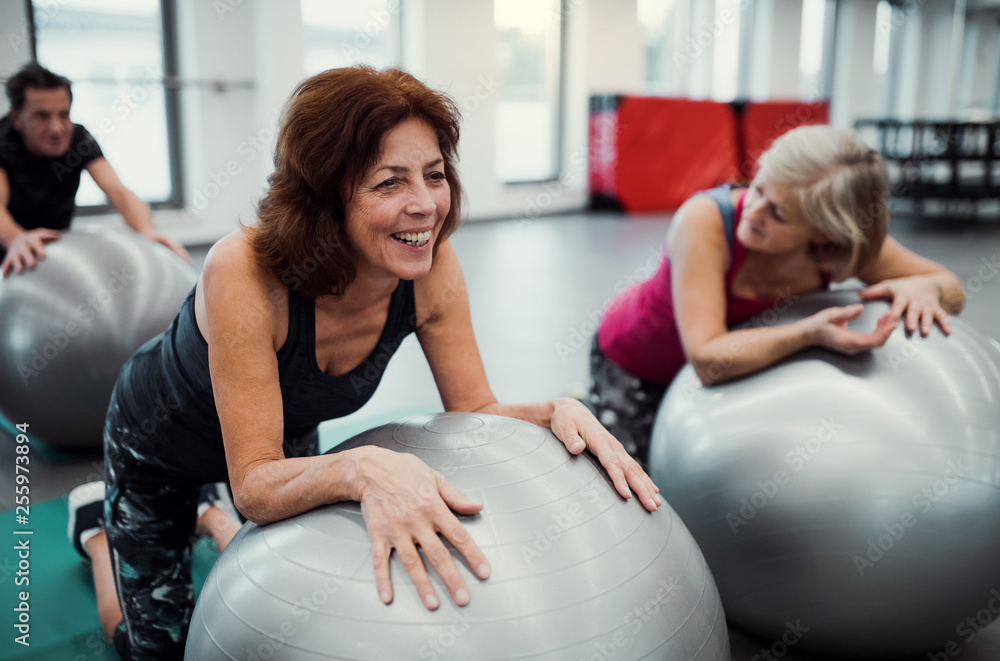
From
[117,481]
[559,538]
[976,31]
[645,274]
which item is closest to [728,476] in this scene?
[559,538]

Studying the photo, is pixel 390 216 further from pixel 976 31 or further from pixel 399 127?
pixel 976 31

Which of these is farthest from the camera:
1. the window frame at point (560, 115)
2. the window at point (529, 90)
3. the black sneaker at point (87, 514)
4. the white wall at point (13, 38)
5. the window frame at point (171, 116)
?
the window frame at point (560, 115)

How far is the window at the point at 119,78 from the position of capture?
5.23 meters

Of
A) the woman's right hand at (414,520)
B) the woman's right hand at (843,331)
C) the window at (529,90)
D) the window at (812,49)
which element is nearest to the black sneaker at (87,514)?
the woman's right hand at (414,520)

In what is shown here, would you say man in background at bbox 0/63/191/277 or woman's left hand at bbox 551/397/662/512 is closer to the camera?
woman's left hand at bbox 551/397/662/512

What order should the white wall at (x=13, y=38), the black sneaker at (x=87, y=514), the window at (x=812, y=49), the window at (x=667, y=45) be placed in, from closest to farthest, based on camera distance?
the black sneaker at (x=87, y=514)
the white wall at (x=13, y=38)
the window at (x=667, y=45)
the window at (x=812, y=49)

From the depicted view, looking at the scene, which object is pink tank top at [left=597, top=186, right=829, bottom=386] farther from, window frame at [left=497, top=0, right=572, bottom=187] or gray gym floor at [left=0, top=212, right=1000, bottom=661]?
window frame at [left=497, top=0, right=572, bottom=187]

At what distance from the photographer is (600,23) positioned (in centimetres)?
837

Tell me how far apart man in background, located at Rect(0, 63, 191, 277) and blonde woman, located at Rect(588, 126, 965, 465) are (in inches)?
65.6

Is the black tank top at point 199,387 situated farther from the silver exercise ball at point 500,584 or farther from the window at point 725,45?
the window at point 725,45

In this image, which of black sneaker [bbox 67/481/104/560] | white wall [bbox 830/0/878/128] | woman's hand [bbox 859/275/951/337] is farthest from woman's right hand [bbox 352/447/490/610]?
white wall [bbox 830/0/878/128]

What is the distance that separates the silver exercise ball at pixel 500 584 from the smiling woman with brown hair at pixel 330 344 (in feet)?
0.09

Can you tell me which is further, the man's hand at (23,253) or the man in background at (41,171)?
the man in background at (41,171)

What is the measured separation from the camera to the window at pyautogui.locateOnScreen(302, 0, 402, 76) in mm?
6289
